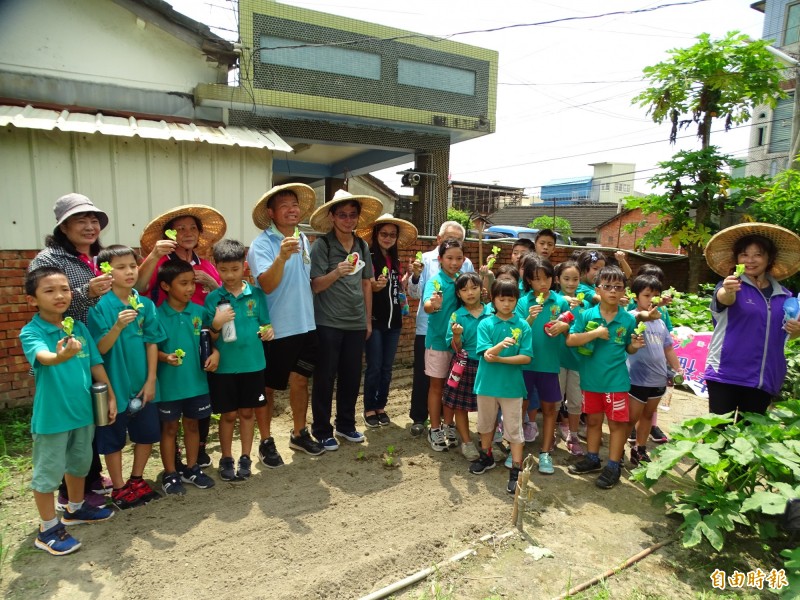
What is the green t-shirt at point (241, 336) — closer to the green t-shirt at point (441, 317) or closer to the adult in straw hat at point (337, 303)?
the adult in straw hat at point (337, 303)

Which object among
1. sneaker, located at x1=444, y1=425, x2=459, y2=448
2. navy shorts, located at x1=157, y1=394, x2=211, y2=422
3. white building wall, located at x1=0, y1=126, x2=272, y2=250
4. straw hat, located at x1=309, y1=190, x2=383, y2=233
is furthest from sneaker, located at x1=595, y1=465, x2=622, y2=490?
white building wall, located at x1=0, y1=126, x2=272, y2=250

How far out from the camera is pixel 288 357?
4051 mm

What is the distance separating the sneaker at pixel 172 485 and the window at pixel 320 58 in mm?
5958

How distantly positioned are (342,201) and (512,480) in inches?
103

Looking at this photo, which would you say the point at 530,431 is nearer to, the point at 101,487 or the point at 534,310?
the point at 534,310

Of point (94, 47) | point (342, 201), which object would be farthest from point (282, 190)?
point (94, 47)

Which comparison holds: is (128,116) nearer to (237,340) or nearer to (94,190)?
(94,190)

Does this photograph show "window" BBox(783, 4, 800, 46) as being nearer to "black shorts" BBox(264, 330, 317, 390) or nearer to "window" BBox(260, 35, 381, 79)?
"window" BBox(260, 35, 381, 79)

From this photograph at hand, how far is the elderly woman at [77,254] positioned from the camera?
3.13 m

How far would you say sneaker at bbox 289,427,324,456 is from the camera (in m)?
4.33

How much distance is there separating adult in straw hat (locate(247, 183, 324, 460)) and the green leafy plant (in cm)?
263

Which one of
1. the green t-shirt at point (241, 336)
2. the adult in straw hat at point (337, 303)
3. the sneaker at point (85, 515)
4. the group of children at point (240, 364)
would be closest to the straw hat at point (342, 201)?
the adult in straw hat at point (337, 303)

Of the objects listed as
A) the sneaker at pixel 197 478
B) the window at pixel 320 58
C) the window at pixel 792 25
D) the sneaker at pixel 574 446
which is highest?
the window at pixel 792 25

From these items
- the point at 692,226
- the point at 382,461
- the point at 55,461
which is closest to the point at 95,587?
the point at 55,461
